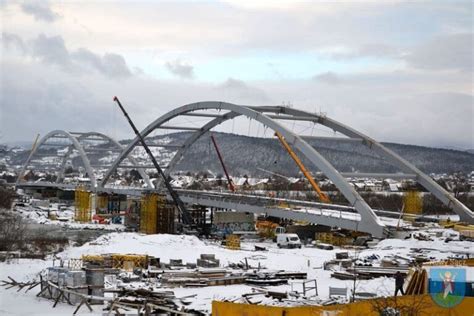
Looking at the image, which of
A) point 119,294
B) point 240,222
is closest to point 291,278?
point 119,294

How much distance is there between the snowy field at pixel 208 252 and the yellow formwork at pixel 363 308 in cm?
322

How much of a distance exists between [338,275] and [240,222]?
38989mm

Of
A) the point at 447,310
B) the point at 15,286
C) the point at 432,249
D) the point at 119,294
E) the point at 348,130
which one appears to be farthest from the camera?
the point at 348,130

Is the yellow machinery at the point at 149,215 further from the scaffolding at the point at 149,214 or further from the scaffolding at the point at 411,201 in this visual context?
the scaffolding at the point at 411,201

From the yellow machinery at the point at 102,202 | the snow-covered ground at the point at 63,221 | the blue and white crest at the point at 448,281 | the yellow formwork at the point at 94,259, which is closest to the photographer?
the blue and white crest at the point at 448,281

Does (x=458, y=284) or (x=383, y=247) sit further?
(x=383, y=247)

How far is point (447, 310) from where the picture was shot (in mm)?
16500

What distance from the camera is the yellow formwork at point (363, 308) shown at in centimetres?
1559

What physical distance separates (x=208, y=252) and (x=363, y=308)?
19875 millimetres

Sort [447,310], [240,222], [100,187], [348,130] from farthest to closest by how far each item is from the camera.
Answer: [100,187] → [240,222] → [348,130] → [447,310]

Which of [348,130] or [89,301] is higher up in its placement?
[348,130]

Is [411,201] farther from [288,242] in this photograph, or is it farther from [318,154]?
[288,242]

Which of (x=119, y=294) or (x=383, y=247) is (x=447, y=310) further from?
(x=383, y=247)

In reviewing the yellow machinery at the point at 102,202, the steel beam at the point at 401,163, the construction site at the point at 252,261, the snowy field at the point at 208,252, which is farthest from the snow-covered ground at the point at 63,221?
the snowy field at the point at 208,252
